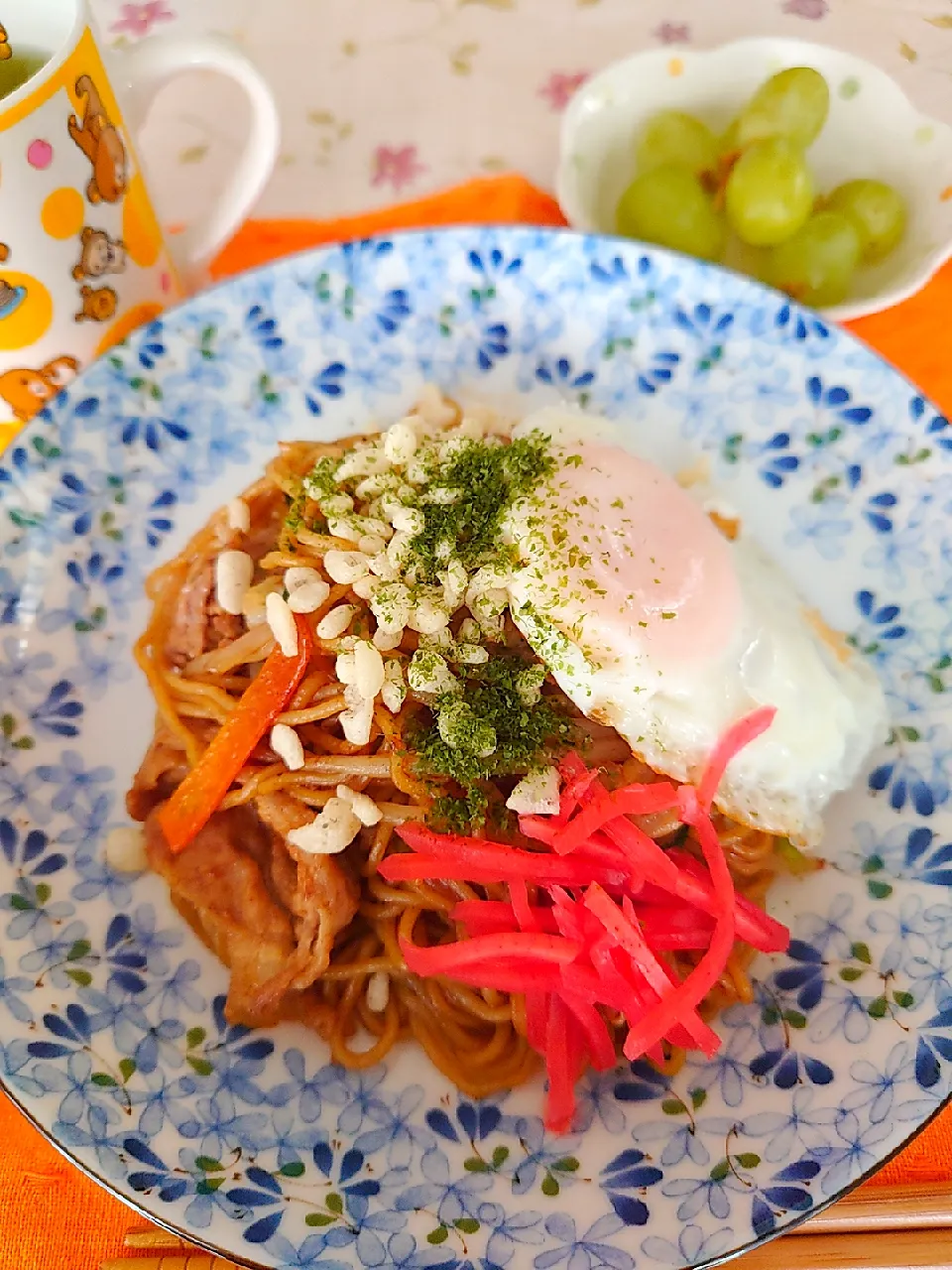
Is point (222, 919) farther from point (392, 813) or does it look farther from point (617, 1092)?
point (617, 1092)

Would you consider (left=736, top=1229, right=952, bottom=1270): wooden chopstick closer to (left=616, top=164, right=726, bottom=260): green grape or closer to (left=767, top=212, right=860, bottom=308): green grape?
(left=767, top=212, right=860, bottom=308): green grape

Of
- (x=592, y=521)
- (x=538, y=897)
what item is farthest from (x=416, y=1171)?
(x=592, y=521)

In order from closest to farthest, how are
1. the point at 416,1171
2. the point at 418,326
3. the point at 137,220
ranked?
1. the point at 416,1171
2. the point at 137,220
3. the point at 418,326

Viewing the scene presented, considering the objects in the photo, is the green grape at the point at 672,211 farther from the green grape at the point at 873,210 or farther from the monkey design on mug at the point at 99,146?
the monkey design on mug at the point at 99,146

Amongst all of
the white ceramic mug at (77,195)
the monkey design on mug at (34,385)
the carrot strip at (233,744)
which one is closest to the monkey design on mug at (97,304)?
the white ceramic mug at (77,195)

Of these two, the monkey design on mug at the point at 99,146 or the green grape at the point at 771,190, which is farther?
the green grape at the point at 771,190

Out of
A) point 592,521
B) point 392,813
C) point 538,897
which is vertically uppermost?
point 592,521
